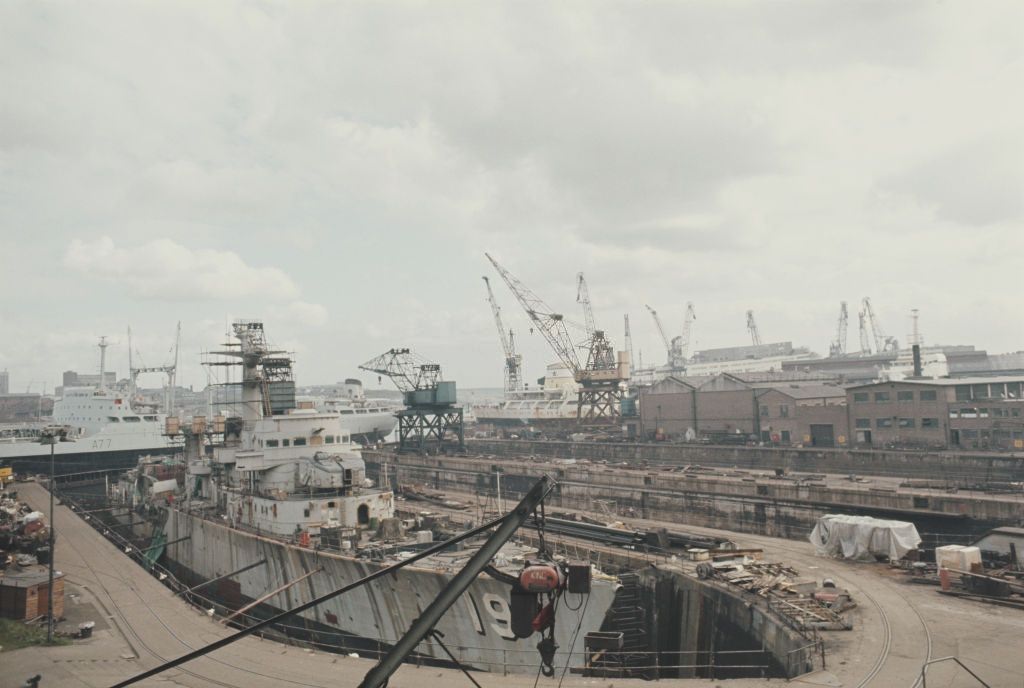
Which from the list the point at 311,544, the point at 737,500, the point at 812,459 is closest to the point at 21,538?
the point at 311,544

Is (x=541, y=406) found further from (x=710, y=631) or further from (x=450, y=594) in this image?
(x=450, y=594)

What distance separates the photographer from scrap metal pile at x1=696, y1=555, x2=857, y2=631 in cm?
1783

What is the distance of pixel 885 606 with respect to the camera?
19172mm

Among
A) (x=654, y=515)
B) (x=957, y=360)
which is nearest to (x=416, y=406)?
(x=654, y=515)

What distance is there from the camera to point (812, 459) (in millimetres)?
52750

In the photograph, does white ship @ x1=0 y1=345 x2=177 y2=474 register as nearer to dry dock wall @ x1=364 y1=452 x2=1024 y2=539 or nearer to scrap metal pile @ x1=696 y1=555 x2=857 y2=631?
dry dock wall @ x1=364 y1=452 x2=1024 y2=539

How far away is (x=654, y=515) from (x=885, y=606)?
1060 inches

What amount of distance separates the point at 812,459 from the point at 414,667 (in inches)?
1779

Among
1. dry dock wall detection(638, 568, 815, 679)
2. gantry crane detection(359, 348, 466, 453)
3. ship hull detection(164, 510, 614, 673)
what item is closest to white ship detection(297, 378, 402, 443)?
gantry crane detection(359, 348, 466, 453)

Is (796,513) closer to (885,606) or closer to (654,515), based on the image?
(654,515)

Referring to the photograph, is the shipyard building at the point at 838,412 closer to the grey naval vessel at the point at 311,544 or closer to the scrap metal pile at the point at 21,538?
the grey naval vessel at the point at 311,544

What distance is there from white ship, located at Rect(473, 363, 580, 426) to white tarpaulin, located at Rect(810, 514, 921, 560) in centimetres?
7720

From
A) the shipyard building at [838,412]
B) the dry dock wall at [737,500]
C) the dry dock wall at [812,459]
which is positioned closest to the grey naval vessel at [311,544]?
the dry dock wall at [737,500]

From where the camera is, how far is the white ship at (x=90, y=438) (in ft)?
236
